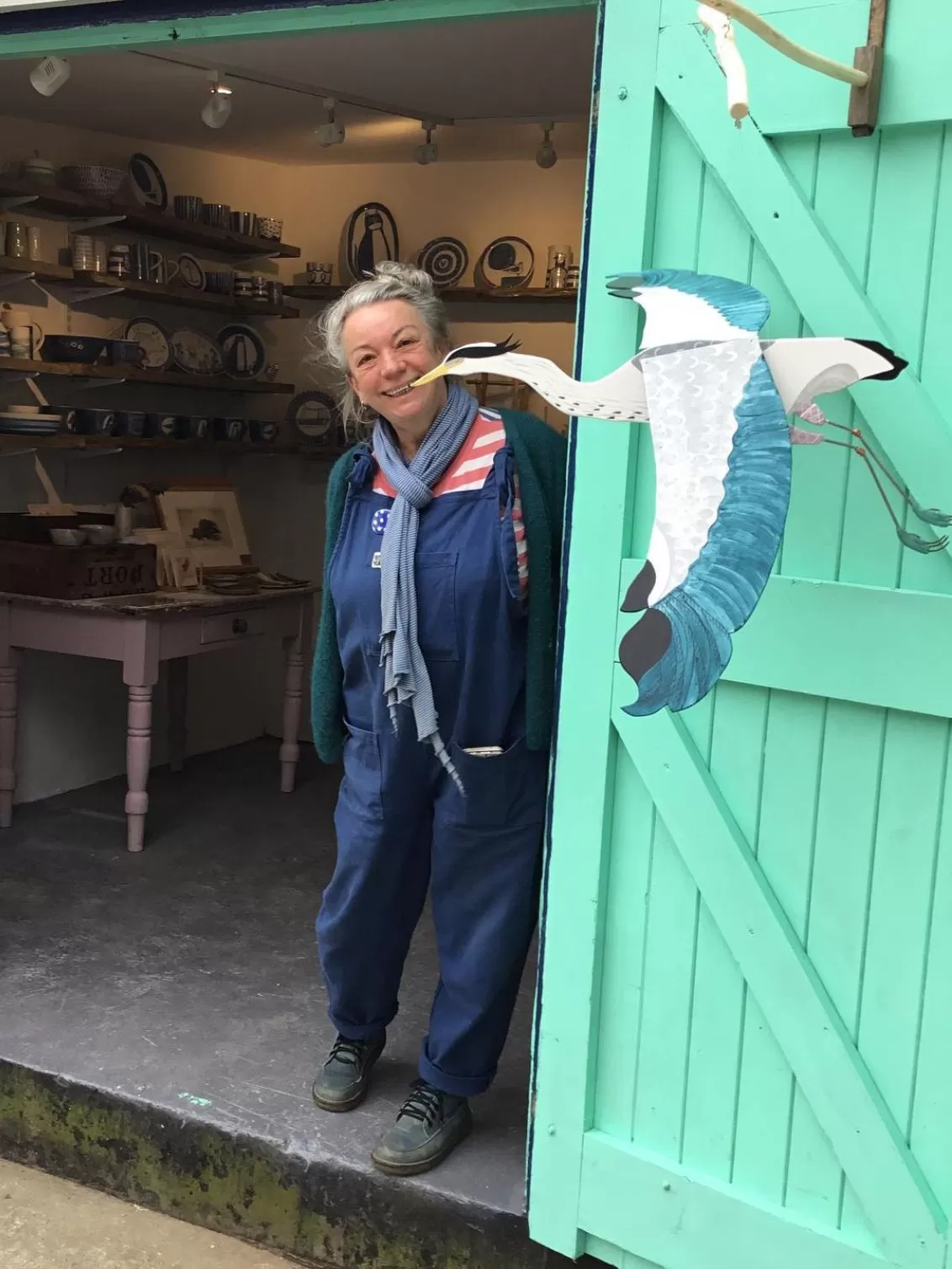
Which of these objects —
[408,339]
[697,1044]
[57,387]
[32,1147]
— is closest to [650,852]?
[697,1044]

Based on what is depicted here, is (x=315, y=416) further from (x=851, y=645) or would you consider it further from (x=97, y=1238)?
(x=851, y=645)

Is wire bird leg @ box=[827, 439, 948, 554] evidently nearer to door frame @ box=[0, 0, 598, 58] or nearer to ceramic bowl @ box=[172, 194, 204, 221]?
door frame @ box=[0, 0, 598, 58]

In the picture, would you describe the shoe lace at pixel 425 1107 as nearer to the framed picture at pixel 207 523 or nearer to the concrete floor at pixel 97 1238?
the concrete floor at pixel 97 1238

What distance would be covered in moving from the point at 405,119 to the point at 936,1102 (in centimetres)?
338

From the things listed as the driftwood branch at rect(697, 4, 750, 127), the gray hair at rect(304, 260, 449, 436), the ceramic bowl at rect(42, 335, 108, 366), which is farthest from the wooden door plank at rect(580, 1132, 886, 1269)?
the ceramic bowl at rect(42, 335, 108, 366)

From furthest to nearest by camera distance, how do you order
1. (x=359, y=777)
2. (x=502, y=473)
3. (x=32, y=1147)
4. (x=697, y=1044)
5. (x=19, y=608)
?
(x=19, y=608) → (x=32, y=1147) → (x=359, y=777) → (x=502, y=473) → (x=697, y=1044)

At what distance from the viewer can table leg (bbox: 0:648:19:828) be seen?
4.11 meters

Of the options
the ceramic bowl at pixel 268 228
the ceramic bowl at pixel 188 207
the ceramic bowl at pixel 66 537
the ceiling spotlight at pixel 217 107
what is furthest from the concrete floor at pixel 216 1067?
the ceramic bowl at pixel 268 228

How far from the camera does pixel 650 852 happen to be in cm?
200

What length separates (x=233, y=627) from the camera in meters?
4.30

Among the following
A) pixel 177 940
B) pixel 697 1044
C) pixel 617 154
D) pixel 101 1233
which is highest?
pixel 617 154

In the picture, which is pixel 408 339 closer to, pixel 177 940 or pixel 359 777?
pixel 359 777

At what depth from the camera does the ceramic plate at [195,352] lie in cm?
482

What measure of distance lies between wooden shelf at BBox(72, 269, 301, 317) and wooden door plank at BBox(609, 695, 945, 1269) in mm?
3104
